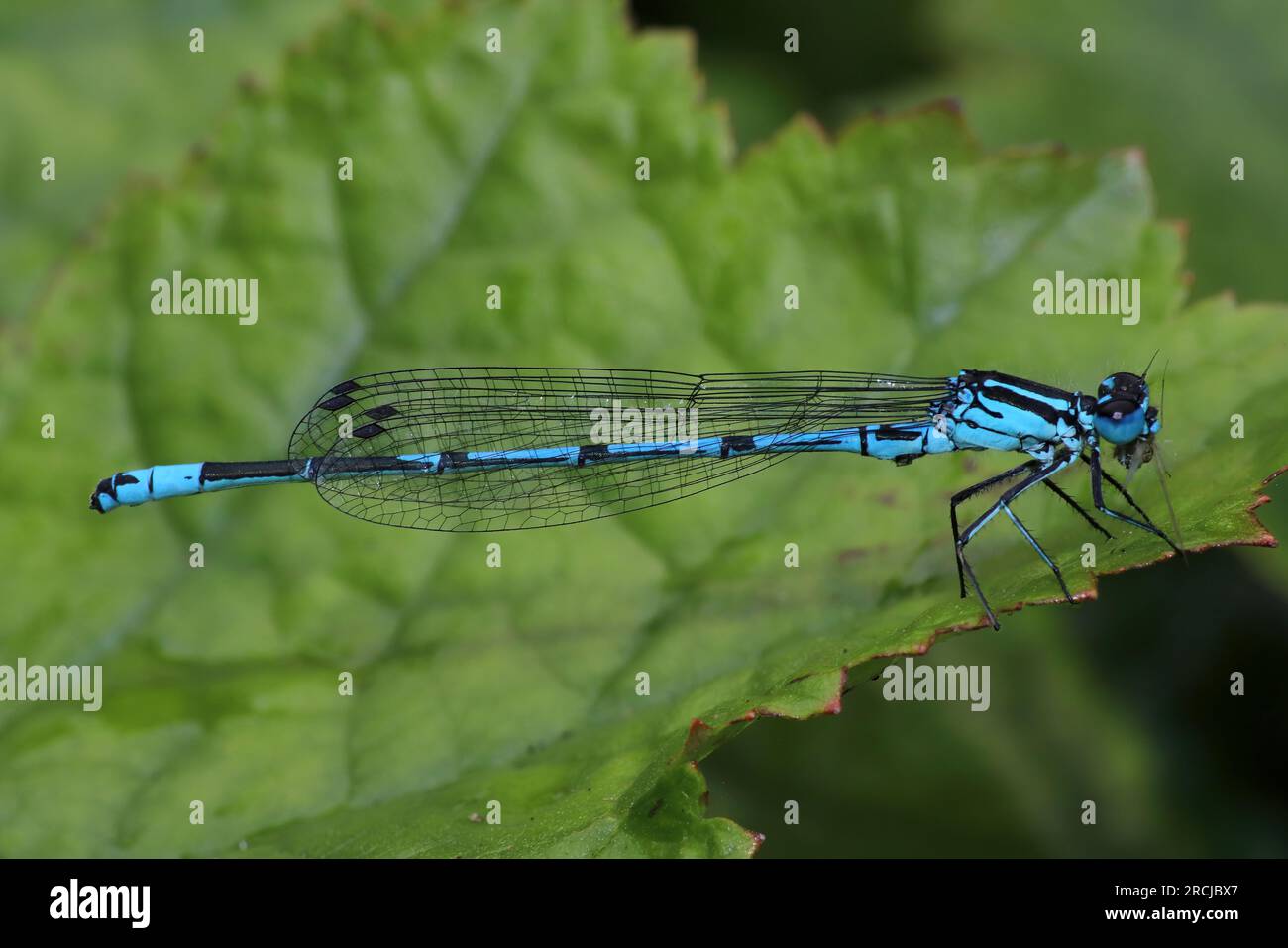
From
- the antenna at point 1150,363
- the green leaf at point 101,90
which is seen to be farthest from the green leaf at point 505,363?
the green leaf at point 101,90

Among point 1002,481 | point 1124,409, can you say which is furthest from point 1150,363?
point 1002,481

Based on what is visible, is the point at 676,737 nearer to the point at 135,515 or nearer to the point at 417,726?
the point at 417,726

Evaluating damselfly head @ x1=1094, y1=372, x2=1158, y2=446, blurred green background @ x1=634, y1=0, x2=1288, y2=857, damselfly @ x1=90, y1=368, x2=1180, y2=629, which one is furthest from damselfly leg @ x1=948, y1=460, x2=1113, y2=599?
blurred green background @ x1=634, y1=0, x2=1288, y2=857

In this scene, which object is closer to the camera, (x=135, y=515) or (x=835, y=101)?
(x=135, y=515)

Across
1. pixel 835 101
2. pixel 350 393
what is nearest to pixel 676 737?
pixel 350 393

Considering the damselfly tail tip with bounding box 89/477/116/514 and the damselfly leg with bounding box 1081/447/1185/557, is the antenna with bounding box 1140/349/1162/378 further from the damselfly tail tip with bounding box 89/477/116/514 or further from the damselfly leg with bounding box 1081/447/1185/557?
the damselfly tail tip with bounding box 89/477/116/514

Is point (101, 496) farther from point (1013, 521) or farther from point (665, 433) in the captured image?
point (1013, 521)
